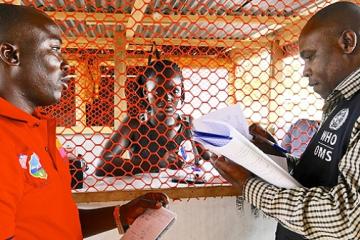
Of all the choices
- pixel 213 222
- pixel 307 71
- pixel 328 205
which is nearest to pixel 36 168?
pixel 328 205

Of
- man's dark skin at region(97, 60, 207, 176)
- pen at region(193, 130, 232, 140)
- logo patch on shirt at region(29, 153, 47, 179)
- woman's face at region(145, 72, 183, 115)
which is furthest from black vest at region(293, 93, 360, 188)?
woman's face at region(145, 72, 183, 115)

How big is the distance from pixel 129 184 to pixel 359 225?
28.6 inches

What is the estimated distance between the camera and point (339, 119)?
0.83 metres

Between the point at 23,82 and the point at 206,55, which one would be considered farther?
the point at 206,55

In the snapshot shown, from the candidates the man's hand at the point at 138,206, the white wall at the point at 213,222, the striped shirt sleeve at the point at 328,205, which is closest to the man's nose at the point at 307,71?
the striped shirt sleeve at the point at 328,205

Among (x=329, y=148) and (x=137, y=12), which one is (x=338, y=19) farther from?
(x=137, y=12)

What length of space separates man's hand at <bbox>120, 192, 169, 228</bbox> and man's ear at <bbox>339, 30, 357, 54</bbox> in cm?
55

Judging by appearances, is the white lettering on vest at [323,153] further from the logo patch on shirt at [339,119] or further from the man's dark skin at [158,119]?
the man's dark skin at [158,119]

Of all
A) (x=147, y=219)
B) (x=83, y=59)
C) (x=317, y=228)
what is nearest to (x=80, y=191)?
(x=147, y=219)

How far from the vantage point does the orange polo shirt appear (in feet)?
2.02

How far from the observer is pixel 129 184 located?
1.25 meters

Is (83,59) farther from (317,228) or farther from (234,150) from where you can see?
(317,228)

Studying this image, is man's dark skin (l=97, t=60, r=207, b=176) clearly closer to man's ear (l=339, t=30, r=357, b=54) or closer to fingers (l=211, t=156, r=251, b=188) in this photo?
fingers (l=211, t=156, r=251, b=188)

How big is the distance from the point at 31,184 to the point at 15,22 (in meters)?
0.34
